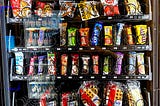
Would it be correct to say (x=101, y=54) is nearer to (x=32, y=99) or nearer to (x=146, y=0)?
(x=146, y=0)

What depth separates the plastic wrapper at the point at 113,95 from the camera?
2.03 metres

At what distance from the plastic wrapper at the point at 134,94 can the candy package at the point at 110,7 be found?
24.3 inches

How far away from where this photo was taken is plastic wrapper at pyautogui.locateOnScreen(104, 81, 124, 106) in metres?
2.03

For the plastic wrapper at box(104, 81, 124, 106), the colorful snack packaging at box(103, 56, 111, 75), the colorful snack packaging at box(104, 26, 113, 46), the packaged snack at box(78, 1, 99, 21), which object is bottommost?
the plastic wrapper at box(104, 81, 124, 106)

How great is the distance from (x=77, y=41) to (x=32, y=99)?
63 centimetres

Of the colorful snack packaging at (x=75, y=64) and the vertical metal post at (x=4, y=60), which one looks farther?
the colorful snack packaging at (x=75, y=64)

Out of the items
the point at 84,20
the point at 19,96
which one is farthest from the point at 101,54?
the point at 19,96

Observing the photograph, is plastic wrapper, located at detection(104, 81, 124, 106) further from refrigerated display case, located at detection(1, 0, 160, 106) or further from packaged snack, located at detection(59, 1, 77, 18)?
packaged snack, located at detection(59, 1, 77, 18)

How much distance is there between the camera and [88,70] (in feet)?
6.71

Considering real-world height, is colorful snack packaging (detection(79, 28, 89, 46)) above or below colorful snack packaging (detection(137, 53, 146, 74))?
above

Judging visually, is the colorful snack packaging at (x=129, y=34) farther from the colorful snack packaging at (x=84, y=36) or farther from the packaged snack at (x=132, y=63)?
the colorful snack packaging at (x=84, y=36)

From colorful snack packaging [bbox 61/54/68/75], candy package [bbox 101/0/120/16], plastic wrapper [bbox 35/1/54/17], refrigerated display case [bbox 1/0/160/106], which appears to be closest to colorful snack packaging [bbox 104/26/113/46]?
refrigerated display case [bbox 1/0/160/106]

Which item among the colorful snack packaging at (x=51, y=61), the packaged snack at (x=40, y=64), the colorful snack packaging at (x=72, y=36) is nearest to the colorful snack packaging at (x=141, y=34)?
the colorful snack packaging at (x=72, y=36)

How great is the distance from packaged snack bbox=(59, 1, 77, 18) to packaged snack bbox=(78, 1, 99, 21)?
0.06 meters
